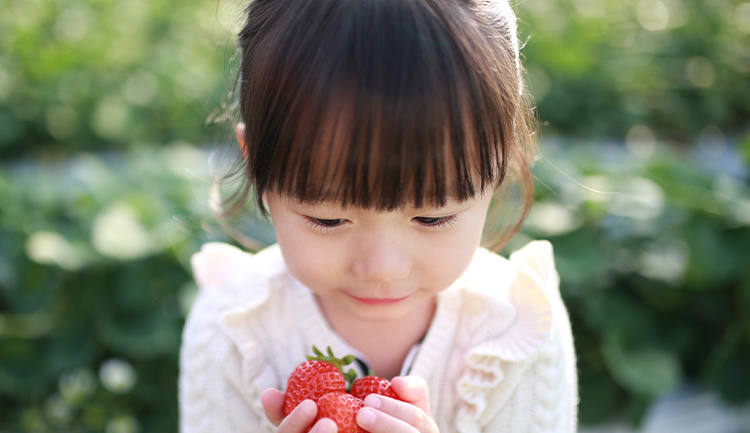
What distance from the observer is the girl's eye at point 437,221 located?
947 mm

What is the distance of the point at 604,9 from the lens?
4746mm

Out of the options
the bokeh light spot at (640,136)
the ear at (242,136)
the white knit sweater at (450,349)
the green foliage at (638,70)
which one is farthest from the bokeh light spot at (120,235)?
the bokeh light spot at (640,136)

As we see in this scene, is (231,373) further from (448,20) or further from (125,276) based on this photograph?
(125,276)

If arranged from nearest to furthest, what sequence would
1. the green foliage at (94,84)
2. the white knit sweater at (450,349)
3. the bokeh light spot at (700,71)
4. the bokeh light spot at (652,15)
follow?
the white knit sweater at (450,349)
the green foliage at (94,84)
the bokeh light spot at (700,71)
the bokeh light spot at (652,15)

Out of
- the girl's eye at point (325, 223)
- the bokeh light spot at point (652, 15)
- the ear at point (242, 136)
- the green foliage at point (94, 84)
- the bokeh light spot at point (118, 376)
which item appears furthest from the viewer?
the bokeh light spot at point (652, 15)

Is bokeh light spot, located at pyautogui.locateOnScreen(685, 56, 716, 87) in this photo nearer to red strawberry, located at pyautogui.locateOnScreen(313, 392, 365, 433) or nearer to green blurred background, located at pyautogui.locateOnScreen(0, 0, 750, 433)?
green blurred background, located at pyautogui.locateOnScreen(0, 0, 750, 433)

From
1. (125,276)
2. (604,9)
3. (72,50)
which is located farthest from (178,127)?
(604,9)

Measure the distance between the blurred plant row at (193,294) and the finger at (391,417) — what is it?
1.07 meters

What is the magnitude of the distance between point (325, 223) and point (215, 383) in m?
0.49

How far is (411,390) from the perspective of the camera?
0.98 metres

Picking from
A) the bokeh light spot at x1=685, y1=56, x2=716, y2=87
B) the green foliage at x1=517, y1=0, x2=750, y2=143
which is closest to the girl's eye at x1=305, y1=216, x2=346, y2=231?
the green foliage at x1=517, y1=0, x2=750, y2=143

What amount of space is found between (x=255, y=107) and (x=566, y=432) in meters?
0.86

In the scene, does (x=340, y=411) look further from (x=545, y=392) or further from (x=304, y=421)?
(x=545, y=392)

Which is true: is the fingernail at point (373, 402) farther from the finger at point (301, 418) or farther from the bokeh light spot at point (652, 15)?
the bokeh light spot at point (652, 15)
